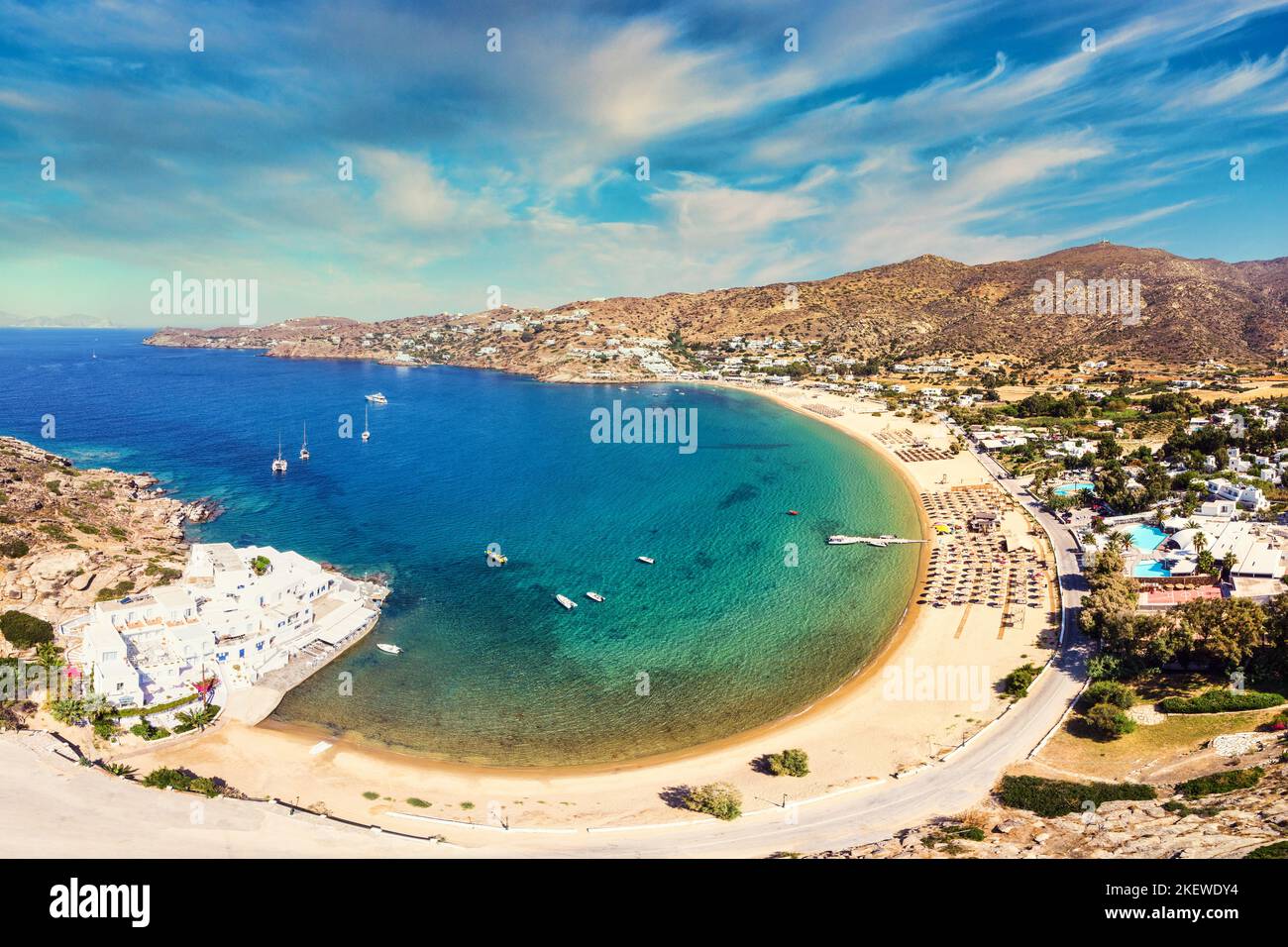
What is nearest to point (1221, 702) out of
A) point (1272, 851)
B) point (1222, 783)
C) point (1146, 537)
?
point (1222, 783)

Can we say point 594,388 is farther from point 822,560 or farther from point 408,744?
point 408,744

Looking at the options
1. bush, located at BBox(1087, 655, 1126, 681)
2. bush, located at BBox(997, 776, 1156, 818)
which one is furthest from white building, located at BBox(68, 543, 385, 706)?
bush, located at BBox(1087, 655, 1126, 681)

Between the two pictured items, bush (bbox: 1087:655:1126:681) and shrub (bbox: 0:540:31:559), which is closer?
bush (bbox: 1087:655:1126:681)

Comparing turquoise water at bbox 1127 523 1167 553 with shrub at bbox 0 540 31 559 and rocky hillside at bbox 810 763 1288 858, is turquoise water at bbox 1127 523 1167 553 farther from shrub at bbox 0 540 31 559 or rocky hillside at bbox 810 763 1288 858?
shrub at bbox 0 540 31 559

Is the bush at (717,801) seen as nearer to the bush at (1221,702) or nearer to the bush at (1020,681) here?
the bush at (1020,681)

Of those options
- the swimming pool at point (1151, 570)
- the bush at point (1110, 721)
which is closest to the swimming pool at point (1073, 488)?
the swimming pool at point (1151, 570)

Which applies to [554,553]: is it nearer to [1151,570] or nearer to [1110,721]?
[1110,721]
